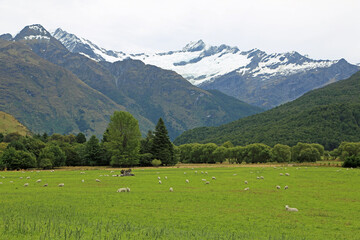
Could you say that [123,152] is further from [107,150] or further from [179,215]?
[179,215]

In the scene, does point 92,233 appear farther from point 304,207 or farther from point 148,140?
point 148,140

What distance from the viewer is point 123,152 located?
356 feet

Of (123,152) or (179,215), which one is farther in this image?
(123,152)

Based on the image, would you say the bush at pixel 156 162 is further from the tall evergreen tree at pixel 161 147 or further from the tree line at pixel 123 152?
the tall evergreen tree at pixel 161 147

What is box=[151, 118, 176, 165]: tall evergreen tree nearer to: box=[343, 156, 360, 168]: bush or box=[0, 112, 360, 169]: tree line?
box=[0, 112, 360, 169]: tree line

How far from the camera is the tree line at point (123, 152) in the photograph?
319ft

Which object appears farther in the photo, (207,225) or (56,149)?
(56,149)

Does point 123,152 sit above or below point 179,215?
above

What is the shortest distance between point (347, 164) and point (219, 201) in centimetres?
7661

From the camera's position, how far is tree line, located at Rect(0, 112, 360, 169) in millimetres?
97188

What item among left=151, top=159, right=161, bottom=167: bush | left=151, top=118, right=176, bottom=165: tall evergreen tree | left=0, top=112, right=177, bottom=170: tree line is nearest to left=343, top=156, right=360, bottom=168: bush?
left=151, top=118, right=176, bottom=165: tall evergreen tree

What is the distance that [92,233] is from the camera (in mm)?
20062

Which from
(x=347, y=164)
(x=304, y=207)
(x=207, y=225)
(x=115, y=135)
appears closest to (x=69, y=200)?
(x=207, y=225)

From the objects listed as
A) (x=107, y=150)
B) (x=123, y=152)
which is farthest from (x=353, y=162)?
(x=107, y=150)
